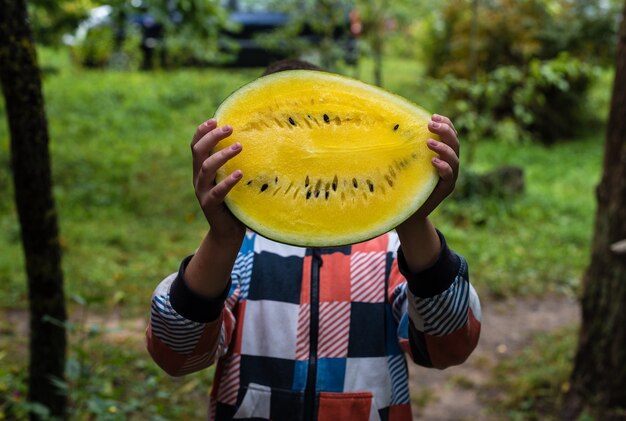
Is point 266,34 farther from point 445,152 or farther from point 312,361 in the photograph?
point 445,152

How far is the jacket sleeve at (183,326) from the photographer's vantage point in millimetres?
1203

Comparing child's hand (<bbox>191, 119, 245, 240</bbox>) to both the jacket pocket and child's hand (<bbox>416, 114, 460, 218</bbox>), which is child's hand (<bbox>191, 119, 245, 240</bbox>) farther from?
the jacket pocket

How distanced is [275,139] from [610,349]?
2443 millimetres

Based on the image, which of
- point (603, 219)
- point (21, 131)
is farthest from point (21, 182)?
point (603, 219)

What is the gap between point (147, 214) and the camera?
6.11m

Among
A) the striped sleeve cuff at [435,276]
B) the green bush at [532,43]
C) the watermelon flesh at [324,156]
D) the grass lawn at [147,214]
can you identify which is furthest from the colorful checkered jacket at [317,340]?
the green bush at [532,43]

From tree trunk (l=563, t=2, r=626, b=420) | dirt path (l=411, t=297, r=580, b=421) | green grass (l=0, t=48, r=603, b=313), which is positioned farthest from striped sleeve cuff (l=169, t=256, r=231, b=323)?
dirt path (l=411, t=297, r=580, b=421)

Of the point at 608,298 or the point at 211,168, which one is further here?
the point at 608,298

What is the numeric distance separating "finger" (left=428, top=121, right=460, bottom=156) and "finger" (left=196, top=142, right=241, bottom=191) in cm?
32

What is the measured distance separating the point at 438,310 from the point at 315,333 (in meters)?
0.30

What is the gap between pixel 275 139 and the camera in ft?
3.79

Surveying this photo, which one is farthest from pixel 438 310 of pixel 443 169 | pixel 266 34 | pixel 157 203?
pixel 266 34

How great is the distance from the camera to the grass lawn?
3.58m

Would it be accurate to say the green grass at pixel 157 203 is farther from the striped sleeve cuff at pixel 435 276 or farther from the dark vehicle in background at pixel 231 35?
the striped sleeve cuff at pixel 435 276
